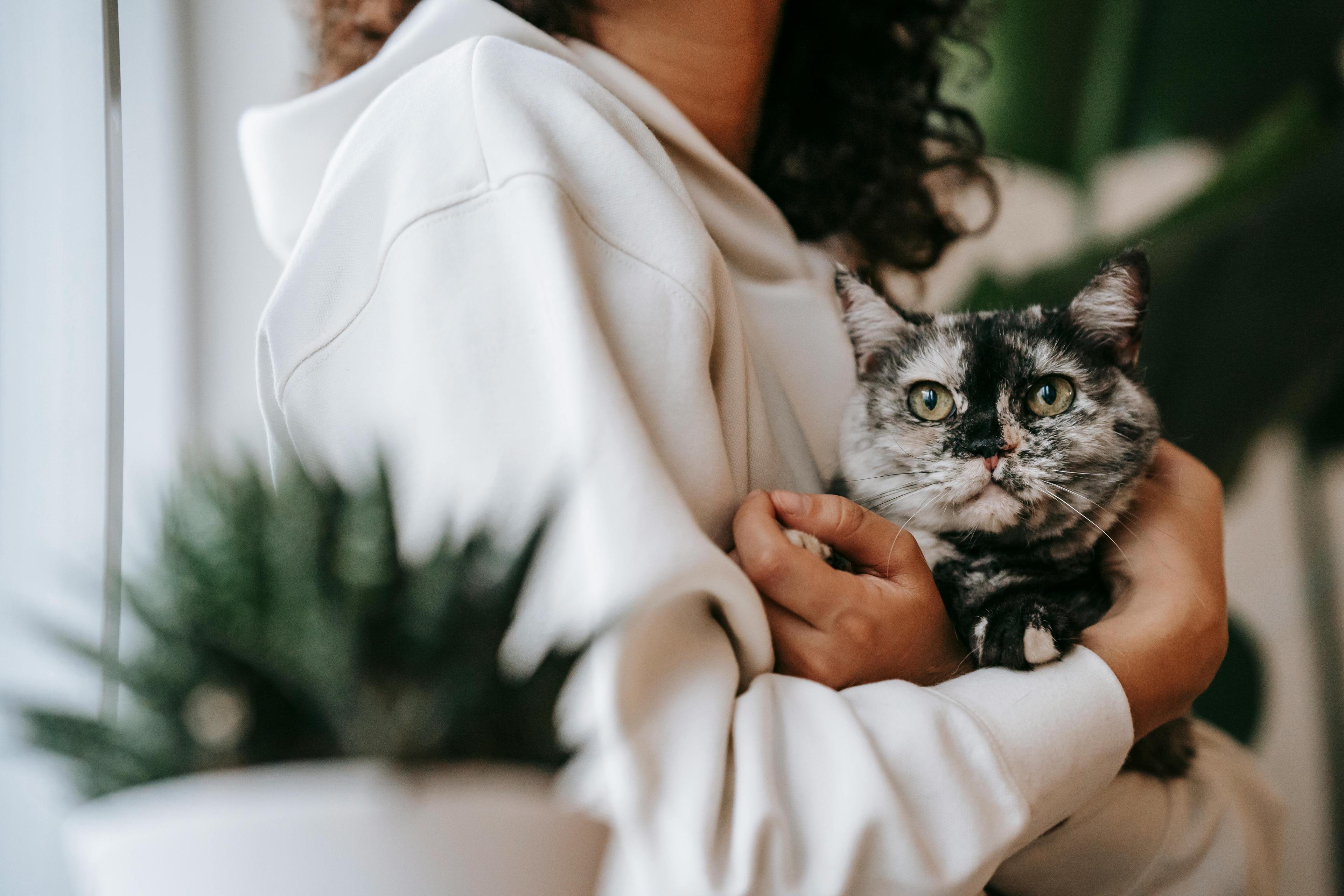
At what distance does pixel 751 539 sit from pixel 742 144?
0.76 meters

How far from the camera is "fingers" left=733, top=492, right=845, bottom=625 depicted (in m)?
0.59

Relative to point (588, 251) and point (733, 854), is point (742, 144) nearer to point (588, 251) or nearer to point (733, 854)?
point (588, 251)

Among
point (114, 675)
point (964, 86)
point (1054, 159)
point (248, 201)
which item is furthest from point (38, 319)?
point (1054, 159)

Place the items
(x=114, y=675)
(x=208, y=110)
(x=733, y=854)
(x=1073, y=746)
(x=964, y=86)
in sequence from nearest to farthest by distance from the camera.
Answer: (x=114, y=675)
(x=733, y=854)
(x=1073, y=746)
(x=208, y=110)
(x=964, y=86)

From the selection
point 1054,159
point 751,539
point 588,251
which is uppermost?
point 1054,159

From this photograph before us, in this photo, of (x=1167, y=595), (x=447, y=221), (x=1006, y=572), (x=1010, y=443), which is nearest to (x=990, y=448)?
(x=1010, y=443)

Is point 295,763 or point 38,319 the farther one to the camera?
point 38,319

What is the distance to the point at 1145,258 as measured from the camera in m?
0.82

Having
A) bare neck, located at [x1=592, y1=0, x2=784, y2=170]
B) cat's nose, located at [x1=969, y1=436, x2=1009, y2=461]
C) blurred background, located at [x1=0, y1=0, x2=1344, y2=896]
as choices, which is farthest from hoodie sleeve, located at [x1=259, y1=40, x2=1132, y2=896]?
blurred background, located at [x1=0, y1=0, x2=1344, y2=896]

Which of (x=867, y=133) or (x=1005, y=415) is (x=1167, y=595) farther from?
(x=867, y=133)

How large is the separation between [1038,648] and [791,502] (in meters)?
0.24

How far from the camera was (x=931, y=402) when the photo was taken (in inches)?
33.7

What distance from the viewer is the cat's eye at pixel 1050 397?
2.69 feet

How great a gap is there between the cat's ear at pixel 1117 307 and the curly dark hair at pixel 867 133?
0.46 m
